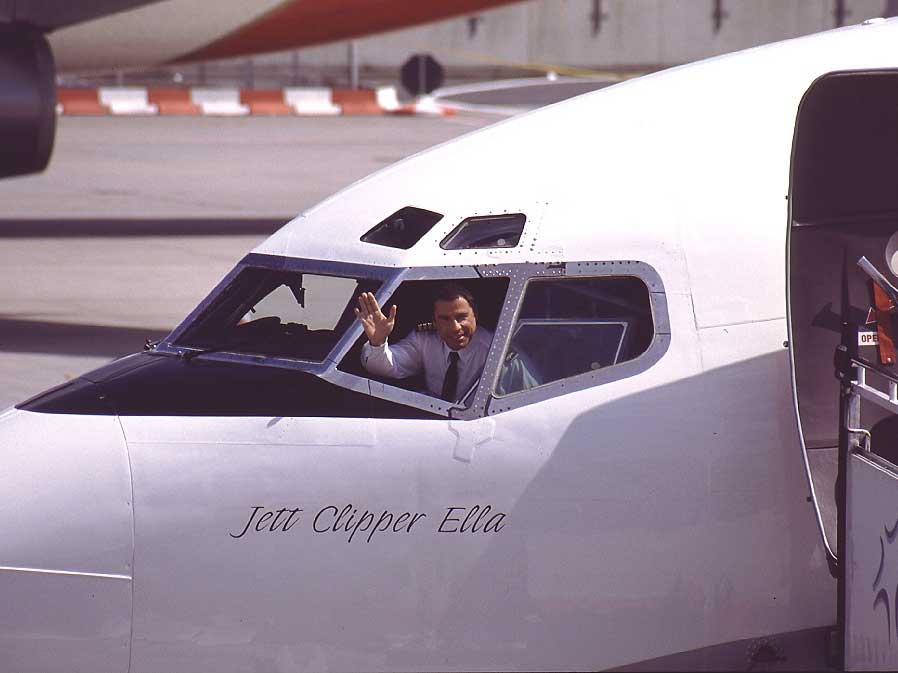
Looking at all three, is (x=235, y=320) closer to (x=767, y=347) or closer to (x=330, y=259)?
(x=330, y=259)

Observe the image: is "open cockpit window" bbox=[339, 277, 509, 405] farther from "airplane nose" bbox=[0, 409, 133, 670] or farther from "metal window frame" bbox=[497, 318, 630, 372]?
"airplane nose" bbox=[0, 409, 133, 670]

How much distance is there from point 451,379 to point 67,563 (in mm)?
1942

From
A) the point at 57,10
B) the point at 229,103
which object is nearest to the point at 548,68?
the point at 229,103

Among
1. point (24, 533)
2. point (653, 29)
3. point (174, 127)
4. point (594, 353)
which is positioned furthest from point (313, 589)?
point (653, 29)

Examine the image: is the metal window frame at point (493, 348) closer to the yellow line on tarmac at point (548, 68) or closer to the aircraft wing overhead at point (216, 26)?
the aircraft wing overhead at point (216, 26)

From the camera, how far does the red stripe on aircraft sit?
2062cm

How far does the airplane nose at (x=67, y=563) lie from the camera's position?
20.6ft

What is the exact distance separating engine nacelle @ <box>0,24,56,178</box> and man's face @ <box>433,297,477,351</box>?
10274mm

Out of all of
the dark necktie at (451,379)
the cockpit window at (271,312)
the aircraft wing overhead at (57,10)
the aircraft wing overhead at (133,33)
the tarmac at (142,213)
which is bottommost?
the tarmac at (142,213)

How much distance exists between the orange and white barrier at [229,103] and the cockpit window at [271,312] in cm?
5032

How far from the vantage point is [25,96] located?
52.4 ft

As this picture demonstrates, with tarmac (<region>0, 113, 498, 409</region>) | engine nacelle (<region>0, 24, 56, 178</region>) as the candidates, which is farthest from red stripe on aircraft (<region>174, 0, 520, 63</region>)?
Answer: engine nacelle (<region>0, 24, 56, 178</region>)

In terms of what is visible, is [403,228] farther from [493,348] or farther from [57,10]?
[57,10]

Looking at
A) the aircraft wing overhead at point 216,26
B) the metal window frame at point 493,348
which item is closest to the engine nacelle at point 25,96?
the aircraft wing overhead at point 216,26
